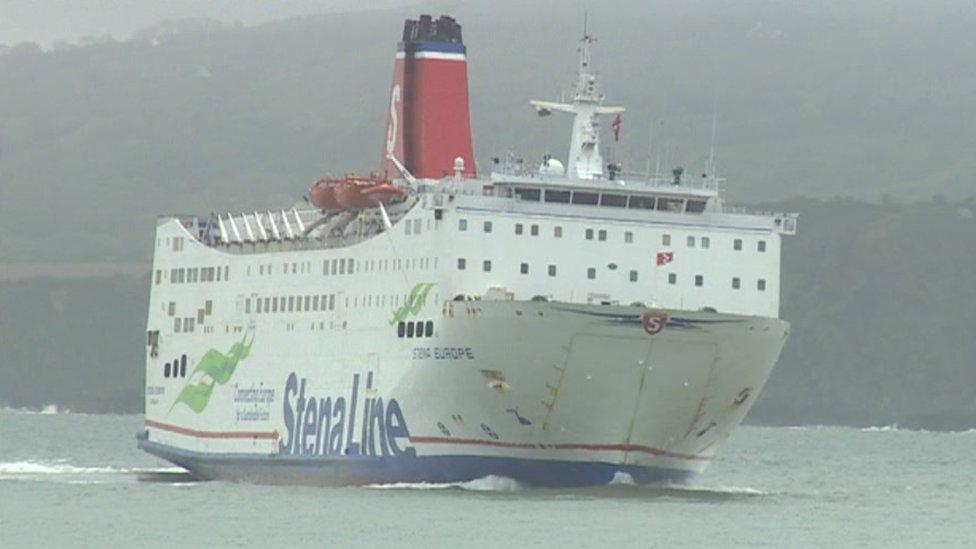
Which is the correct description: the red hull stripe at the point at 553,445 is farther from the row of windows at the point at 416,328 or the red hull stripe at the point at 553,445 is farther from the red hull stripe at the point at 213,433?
the red hull stripe at the point at 213,433

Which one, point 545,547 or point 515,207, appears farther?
point 515,207

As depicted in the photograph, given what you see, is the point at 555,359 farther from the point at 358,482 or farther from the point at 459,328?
the point at 358,482

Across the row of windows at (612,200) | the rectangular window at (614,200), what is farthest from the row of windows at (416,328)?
the rectangular window at (614,200)

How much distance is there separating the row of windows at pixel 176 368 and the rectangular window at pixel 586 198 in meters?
15.1

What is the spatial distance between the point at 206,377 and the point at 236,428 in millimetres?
2547

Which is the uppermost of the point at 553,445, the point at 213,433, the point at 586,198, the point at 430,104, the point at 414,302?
the point at 430,104

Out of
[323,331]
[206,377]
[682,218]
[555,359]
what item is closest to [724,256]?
[682,218]

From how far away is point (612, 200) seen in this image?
6681 cm

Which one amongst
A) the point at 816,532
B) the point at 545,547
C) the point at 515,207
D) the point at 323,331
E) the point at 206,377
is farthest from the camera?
the point at 206,377

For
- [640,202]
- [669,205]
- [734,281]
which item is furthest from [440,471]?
[669,205]

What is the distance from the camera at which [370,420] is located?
223 feet

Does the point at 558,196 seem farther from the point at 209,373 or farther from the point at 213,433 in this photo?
the point at 209,373

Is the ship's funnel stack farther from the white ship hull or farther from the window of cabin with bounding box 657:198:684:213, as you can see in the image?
the window of cabin with bounding box 657:198:684:213

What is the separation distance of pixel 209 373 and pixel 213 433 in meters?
1.71
